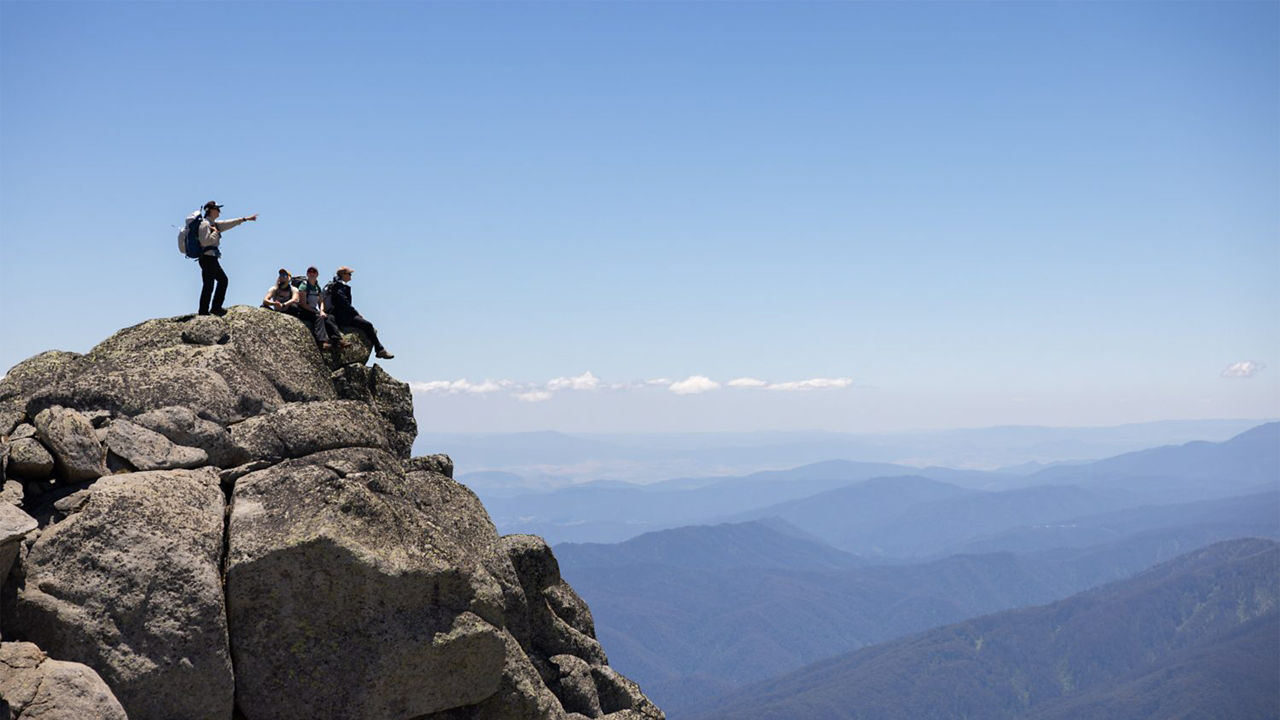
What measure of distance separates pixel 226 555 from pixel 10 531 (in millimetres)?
3747

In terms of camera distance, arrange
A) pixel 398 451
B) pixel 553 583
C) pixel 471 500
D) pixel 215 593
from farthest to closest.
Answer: pixel 553 583 < pixel 398 451 < pixel 471 500 < pixel 215 593

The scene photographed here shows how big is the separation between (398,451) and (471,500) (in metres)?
3.19

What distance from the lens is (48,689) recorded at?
49.3 ft

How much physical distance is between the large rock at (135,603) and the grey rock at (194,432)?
2.34m

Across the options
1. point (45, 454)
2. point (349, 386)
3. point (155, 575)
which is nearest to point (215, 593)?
point (155, 575)

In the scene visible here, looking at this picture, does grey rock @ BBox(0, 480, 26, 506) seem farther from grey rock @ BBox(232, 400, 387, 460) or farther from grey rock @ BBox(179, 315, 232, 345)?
grey rock @ BBox(179, 315, 232, 345)

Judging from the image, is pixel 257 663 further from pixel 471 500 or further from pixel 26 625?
pixel 471 500

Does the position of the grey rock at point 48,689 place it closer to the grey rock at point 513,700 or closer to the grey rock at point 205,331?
the grey rock at point 513,700

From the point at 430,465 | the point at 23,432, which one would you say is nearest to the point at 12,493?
the point at 23,432

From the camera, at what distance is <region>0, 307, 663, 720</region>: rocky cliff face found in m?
16.6

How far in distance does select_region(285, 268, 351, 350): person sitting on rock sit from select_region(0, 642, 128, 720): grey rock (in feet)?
39.2

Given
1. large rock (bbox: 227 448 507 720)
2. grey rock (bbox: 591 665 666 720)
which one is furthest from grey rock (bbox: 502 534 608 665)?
large rock (bbox: 227 448 507 720)

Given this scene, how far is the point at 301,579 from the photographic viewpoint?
60.0ft

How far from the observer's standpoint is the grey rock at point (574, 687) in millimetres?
24359
